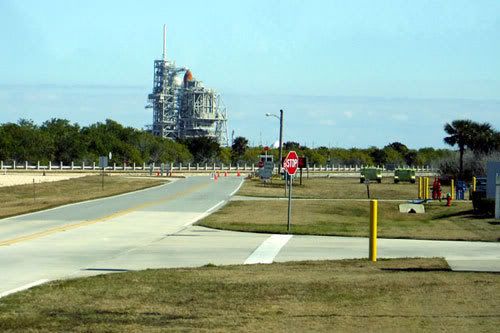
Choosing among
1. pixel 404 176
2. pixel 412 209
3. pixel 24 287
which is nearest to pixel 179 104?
pixel 404 176

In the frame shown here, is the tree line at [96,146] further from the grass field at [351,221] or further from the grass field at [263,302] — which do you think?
the grass field at [263,302]

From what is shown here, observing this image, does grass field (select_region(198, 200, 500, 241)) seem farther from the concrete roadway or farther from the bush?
the concrete roadway

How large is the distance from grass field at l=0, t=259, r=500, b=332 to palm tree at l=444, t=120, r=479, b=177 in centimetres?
7134

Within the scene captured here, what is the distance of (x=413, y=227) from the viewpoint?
32.7 meters

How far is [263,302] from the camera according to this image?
482 inches

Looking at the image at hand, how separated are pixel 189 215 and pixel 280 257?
16797mm

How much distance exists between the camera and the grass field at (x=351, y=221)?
29.1m

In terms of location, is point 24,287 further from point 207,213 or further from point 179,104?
point 179,104

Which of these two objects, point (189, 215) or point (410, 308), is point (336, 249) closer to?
point (410, 308)

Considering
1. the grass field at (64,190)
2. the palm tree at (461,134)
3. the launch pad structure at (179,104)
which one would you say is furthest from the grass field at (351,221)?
the launch pad structure at (179,104)

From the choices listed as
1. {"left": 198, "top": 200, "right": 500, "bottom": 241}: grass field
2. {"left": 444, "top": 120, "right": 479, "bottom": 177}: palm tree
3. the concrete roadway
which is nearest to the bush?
{"left": 198, "top": 200, "right": 500, "bottom": 241}: grass field

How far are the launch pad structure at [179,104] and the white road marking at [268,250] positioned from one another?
161930mm

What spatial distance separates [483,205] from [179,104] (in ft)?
502

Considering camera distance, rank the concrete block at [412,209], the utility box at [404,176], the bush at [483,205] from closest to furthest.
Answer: the bush at [483,205] < the concrete block at [412,209] < the utility box at [404,176]
